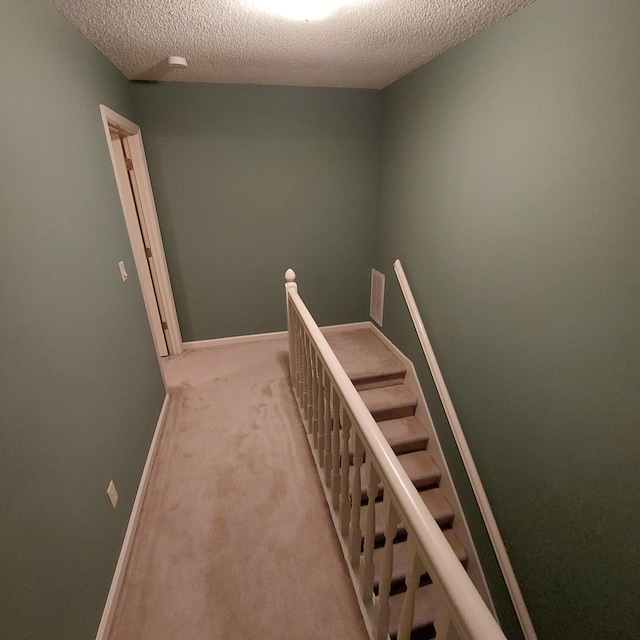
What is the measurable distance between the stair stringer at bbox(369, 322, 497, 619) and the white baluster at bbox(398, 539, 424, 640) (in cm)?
148

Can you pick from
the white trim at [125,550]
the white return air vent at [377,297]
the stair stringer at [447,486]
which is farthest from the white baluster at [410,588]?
the white return air vent at [377,297]

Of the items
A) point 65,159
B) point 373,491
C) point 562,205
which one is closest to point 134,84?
point 65,159

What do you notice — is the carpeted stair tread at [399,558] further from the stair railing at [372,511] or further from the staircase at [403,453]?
the stair railing at [372,511]

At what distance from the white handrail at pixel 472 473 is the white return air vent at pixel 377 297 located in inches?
21.2

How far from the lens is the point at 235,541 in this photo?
5.37ft

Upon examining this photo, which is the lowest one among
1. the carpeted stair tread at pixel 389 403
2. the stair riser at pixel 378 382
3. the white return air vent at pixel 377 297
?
the carpeted stair tread at pixel 389 403

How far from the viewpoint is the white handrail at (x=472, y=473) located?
5.71 ft

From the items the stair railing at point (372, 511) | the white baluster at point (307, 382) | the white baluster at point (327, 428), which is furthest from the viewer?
the white baluster at point (307, 382)

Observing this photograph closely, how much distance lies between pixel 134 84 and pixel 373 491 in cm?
315

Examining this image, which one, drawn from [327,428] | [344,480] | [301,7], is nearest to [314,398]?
[327,428]

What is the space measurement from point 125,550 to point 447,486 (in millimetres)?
2003

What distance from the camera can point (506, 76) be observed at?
159 centimetres

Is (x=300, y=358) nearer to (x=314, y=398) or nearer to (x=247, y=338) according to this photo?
(x=314, y=398)

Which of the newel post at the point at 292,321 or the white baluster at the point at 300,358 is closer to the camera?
the white baluster at the point at 300,358
